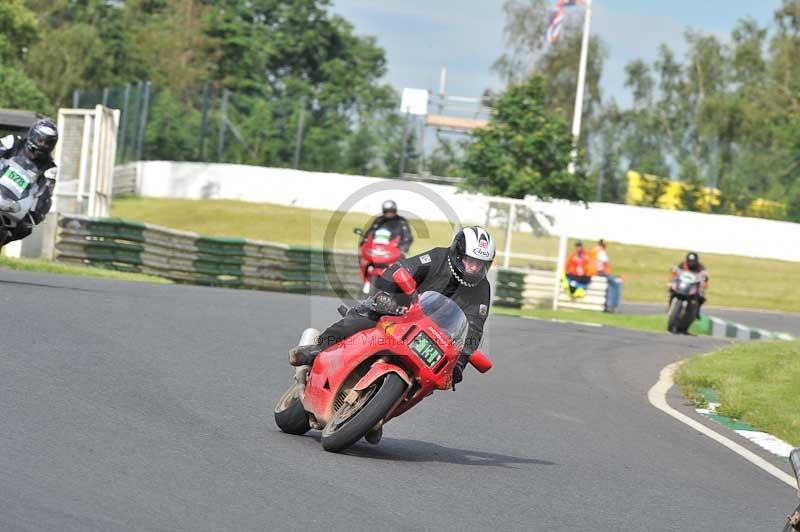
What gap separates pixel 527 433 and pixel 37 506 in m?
5.08

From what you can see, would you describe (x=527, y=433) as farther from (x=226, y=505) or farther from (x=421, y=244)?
(x=421, y=244)

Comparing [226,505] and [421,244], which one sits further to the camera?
[421,244]

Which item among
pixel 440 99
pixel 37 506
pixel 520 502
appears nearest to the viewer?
pixel 37 506

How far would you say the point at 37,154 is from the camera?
1352cm

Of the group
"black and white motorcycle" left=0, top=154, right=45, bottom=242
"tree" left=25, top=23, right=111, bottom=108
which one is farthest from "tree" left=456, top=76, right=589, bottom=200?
"tree" left=25, top=23, right=111, bottom=108

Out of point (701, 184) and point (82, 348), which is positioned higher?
point (701, 184)

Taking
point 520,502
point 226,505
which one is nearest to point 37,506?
point 226,505

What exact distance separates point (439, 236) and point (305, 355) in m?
33.7

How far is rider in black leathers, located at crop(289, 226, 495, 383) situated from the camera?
754cm

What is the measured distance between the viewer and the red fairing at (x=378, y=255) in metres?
20.6

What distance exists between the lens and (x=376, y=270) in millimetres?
20766

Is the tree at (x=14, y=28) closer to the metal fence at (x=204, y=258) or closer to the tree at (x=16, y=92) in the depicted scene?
the tree at (x=16, y=92)

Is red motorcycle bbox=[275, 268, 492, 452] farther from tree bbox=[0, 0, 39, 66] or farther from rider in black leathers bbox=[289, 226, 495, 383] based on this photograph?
tree bbox=[0, 0, 39, 66]

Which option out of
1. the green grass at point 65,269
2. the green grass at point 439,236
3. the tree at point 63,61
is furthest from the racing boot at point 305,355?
the tree at point 63,61
